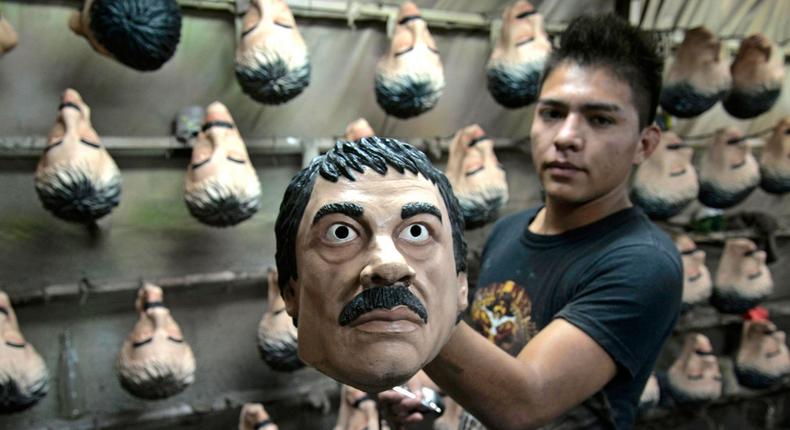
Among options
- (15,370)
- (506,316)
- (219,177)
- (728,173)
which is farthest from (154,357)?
(728,173)

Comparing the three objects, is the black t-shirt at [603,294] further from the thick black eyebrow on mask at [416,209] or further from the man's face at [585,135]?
the thick black eyebrow on mask at [416,209]

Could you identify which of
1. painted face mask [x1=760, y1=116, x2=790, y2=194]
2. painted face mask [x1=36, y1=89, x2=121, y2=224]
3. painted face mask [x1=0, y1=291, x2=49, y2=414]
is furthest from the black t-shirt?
painted face mask [x1=760, y1=116, x2=790, y2=194]

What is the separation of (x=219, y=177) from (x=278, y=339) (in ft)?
1.39

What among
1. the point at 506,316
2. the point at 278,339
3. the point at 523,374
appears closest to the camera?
the point at 523,374

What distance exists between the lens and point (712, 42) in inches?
77.5

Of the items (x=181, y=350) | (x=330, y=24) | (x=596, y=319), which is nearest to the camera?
(x=596, y=319)

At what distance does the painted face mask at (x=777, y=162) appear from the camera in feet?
7.32

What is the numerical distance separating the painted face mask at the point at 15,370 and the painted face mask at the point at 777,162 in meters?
2.19

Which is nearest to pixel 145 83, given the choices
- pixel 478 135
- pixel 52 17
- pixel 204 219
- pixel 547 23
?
pixel 52 17

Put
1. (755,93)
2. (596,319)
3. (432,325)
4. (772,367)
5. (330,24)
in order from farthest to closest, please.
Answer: (772,367), (755,93), (330,24), (596,319), (432,325)

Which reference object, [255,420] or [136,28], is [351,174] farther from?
[255,420]

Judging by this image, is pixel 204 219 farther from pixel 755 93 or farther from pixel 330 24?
pixel 755 93

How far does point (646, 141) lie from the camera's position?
106 cm

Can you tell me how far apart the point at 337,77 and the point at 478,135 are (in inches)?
17.5
